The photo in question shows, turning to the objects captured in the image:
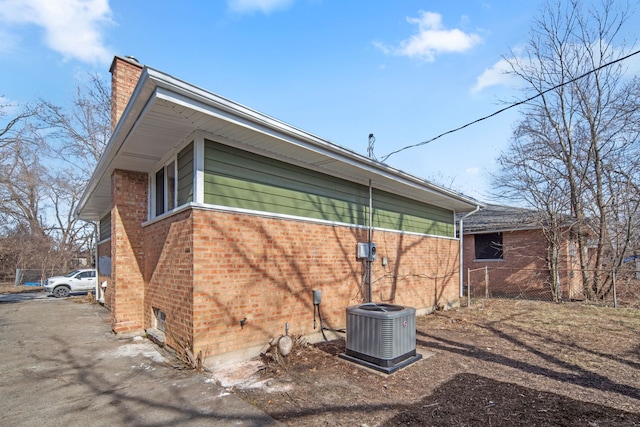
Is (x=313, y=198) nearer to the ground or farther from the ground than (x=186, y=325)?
farther from the ground

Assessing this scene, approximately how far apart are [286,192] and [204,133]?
5.55ft

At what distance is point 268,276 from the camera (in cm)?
555

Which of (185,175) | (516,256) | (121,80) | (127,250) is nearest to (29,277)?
(121,80)

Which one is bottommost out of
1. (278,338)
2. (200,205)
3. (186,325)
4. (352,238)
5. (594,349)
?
(594,349)

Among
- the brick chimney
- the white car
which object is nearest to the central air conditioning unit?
the brick chimney

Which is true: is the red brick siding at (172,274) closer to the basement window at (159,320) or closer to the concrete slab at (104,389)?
the basement window at (159,320)

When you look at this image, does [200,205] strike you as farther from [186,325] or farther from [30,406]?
[30,406]

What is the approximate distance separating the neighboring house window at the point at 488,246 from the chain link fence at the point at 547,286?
2.76 ft

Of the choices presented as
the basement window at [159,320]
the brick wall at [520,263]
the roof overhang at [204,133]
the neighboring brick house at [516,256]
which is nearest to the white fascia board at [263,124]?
the roof overhang at [204,133]

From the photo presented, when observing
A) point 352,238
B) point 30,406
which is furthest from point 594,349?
point 30,406

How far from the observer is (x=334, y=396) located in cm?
391

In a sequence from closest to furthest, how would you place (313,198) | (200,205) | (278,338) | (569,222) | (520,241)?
(200,205), (278,338), (313,198), (569,222), (520,241)

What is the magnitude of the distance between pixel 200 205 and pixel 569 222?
14106 mm

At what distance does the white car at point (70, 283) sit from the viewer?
17.0 metres
